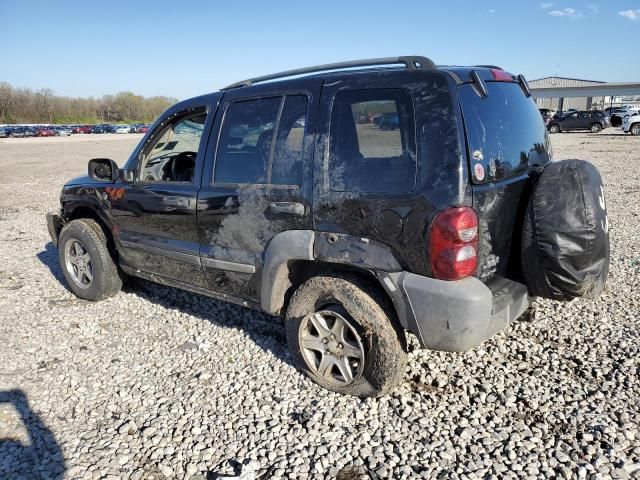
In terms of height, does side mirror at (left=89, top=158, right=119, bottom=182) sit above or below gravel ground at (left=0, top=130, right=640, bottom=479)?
above

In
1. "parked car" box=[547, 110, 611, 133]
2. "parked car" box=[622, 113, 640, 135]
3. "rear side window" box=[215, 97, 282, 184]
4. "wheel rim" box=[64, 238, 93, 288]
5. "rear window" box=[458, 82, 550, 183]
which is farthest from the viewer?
"parked car" box=[547, 110, 611, 133]

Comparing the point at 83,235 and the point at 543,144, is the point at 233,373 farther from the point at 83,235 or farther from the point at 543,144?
the point at 543,144

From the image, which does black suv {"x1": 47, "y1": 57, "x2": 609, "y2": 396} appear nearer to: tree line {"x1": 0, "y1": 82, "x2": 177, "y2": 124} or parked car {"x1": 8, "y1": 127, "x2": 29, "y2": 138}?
parked car {"x1": 8, "y1": 127, "x2": 29, "y2": 138}

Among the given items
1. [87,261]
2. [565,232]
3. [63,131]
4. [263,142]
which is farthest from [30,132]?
[565,232]

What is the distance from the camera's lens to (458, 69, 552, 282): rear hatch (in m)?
2.59

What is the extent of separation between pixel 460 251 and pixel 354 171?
791 mm

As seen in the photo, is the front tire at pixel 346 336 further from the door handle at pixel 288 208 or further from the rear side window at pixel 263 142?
the rear side window at pixel 263 142

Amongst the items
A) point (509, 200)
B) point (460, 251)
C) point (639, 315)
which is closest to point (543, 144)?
point (509, 200)

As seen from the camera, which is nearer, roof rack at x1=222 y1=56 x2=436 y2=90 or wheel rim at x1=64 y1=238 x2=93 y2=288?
roof rack at x1=222 y1=56 x2=436 y2=90

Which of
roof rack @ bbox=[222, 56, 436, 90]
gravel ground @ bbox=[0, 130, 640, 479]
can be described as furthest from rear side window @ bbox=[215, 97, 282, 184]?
gravel ground @ bbox=[0, 130, 640, 479]

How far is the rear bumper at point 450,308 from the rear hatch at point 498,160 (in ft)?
0.58

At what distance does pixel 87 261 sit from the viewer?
4.83 metres

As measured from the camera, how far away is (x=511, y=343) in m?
3.66

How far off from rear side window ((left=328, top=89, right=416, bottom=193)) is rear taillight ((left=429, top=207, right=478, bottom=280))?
283 mm
